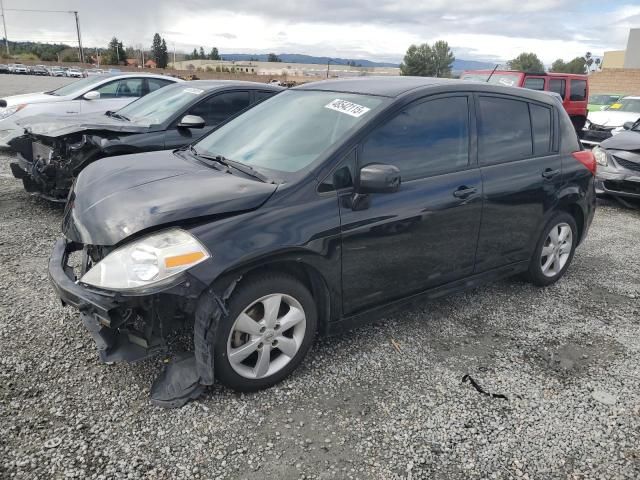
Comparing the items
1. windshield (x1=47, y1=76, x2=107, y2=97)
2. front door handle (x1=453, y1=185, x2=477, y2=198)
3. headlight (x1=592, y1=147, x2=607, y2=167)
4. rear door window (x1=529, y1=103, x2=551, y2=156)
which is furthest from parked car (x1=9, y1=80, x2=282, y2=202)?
headlight (x1=592, y1=147, x2=607, y2=167)

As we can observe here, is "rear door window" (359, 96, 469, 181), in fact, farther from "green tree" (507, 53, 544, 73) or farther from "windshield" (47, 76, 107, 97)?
"green tree" (507, 53, 544, 73)

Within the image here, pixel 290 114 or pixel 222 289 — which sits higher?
pixel 290 114

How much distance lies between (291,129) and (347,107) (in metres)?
0.40

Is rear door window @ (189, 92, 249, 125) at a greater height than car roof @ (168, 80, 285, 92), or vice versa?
car roof @ (168, 80, 285, 92)

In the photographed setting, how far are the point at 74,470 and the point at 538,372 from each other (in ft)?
8.83

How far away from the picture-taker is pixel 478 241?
11.9ft

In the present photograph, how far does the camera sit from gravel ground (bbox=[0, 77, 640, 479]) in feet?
7.64

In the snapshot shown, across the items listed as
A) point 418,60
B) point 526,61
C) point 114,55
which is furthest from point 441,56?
point 114,55

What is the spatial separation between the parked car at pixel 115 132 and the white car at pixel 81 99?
238 centimetres

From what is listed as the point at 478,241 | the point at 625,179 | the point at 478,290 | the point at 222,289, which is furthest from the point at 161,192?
the point at 625,179

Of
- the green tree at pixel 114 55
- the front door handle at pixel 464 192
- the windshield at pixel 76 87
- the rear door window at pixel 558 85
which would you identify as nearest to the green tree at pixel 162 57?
the green tree at pixel 114 55

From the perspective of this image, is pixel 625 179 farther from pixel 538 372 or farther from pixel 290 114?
pixel 290 114

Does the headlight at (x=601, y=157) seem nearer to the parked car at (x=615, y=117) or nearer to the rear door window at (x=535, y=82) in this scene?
the parked car at (x=615, y=117)

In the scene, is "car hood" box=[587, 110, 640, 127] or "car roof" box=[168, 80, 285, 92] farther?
"car hood" box=[587, 110, 640, 127]
